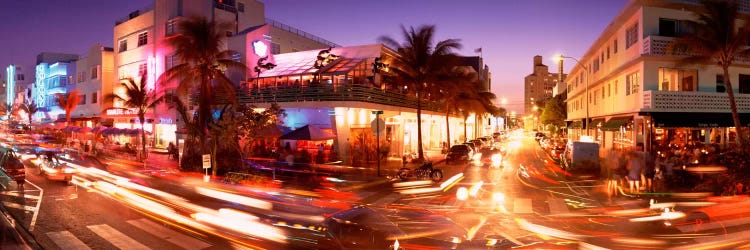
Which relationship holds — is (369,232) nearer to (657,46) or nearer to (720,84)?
(657,46)

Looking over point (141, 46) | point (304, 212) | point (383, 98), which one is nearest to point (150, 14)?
point (141, 46)

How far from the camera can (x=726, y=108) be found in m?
26.1

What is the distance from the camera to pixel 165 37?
42.4m

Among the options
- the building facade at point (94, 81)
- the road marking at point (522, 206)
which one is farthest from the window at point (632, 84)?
the building facade at point (94, 81)

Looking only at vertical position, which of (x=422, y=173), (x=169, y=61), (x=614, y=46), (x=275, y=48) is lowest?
(x=422, y=173)

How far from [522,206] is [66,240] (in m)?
12.8

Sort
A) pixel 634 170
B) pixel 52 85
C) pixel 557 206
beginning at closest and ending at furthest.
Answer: pixel 557 206 < pixel 634 170 < pixel 52 85

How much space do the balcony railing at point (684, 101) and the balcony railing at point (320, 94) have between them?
16.6 m

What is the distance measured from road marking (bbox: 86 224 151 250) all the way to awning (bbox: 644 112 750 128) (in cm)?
2639

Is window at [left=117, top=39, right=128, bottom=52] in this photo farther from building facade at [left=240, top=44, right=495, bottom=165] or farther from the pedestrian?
the pedestrian

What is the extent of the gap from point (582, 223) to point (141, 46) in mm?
47431

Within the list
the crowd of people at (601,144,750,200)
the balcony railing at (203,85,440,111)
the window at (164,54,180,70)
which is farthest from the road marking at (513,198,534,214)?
the window at (164,54,180,70)

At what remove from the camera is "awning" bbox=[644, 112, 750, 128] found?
25.0 meters

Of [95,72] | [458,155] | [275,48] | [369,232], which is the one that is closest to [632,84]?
[458,155]
